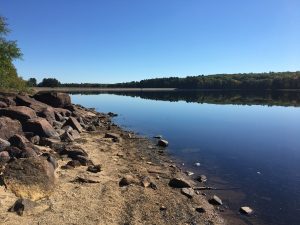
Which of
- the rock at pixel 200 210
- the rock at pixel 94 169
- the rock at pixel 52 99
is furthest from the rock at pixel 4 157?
the rock at pixel 52 99

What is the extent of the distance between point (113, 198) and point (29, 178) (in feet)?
10.7

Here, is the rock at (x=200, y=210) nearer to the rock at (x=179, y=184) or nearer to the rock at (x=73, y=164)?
the rock at (x=179, y=184)

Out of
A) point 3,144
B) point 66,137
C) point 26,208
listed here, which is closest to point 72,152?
point 3,144

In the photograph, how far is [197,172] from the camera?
21.5 m

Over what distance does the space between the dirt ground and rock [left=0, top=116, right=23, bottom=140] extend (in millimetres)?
3902

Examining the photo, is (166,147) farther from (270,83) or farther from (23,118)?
(270,83)

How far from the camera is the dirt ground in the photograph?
488 inches

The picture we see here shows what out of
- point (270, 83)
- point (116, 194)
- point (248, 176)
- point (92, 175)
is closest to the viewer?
point (116, 194)

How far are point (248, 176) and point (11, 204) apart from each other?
13.0 meters

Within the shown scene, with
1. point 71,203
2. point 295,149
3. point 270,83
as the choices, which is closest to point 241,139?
point 295,149

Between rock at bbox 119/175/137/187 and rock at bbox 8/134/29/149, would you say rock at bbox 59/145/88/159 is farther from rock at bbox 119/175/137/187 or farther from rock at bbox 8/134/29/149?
rock at bbox 119/175/137/187

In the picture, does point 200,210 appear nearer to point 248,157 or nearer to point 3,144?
point 3,144

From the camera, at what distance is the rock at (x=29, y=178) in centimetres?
1357

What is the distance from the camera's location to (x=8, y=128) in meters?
21.6
